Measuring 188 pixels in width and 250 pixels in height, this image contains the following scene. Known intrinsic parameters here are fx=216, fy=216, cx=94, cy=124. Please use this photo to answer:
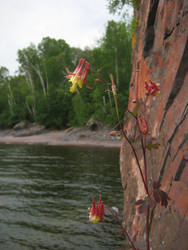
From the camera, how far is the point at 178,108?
10.0 feet

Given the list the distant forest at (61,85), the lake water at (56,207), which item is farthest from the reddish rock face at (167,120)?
the distant forest at (61,85)

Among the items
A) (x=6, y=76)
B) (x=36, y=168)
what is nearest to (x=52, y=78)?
(x=6, y=76)

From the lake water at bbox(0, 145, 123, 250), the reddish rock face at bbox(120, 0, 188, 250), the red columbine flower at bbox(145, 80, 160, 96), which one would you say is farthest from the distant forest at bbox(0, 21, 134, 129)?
the red columbine flower at bbox(145, 80, 160, 96)

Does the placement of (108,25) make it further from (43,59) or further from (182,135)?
(182,135)

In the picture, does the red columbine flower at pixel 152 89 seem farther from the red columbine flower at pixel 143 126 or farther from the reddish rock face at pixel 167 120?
the red columbine flower at pixel 143 126

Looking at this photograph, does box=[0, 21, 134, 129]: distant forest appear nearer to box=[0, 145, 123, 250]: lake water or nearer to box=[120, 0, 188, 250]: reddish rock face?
box=[0, 145, 123, 250]: lake water

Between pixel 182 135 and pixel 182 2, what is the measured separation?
89.5 inches

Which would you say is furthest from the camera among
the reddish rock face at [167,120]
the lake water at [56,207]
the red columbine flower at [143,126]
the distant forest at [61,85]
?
the distant forest at [61,85]

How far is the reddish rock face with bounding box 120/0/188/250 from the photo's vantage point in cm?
254

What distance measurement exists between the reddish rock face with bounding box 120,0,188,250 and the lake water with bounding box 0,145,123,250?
1.40 m

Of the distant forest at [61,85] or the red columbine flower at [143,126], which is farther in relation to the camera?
the distant forest at [61,85]

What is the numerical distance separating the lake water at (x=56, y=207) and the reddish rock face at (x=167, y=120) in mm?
1398

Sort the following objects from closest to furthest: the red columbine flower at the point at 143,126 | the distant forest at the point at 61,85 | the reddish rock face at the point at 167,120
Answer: the red columbine flower at the point at 143,126
the reddish rock face at the point at 167,120
the distant forest at the point at 61,85

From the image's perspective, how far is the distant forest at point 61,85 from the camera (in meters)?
32.6
